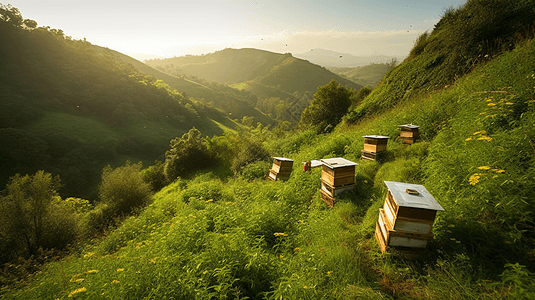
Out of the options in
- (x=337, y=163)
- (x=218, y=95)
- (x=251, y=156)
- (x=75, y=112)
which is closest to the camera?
(x=337, y=163)

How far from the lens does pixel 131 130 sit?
57.4 m

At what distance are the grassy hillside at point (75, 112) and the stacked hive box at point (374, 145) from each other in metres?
42.7

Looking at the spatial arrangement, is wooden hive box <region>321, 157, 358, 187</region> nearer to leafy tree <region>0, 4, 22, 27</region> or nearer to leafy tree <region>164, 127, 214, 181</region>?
leafy tree <region>164, 127, 214, 181</region>

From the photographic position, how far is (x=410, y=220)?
340 cm

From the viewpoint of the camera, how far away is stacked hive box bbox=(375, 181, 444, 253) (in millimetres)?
3330

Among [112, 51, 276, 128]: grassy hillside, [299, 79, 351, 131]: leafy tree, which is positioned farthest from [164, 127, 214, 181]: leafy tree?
[112, 51, 276, 128]: grassy hillside

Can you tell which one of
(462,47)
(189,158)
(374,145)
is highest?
(462,47)

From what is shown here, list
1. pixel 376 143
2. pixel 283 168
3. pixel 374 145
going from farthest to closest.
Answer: pixel 283 168, pixel 374 145, pixel 376 143

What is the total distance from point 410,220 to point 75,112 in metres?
77.9

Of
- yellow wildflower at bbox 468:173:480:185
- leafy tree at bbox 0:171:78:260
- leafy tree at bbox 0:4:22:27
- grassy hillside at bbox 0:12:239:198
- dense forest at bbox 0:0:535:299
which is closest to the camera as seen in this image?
dense forest at bbox 0:0:535:299

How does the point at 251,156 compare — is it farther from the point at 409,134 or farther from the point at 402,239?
the point at 402,239

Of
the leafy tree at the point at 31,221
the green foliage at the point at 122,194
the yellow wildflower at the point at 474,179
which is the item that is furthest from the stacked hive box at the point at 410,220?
the green foliage at the point at 122,194

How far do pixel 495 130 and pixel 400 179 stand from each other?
2401 millimetres

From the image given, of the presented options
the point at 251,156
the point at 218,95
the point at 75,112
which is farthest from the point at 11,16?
the point at 251,156
